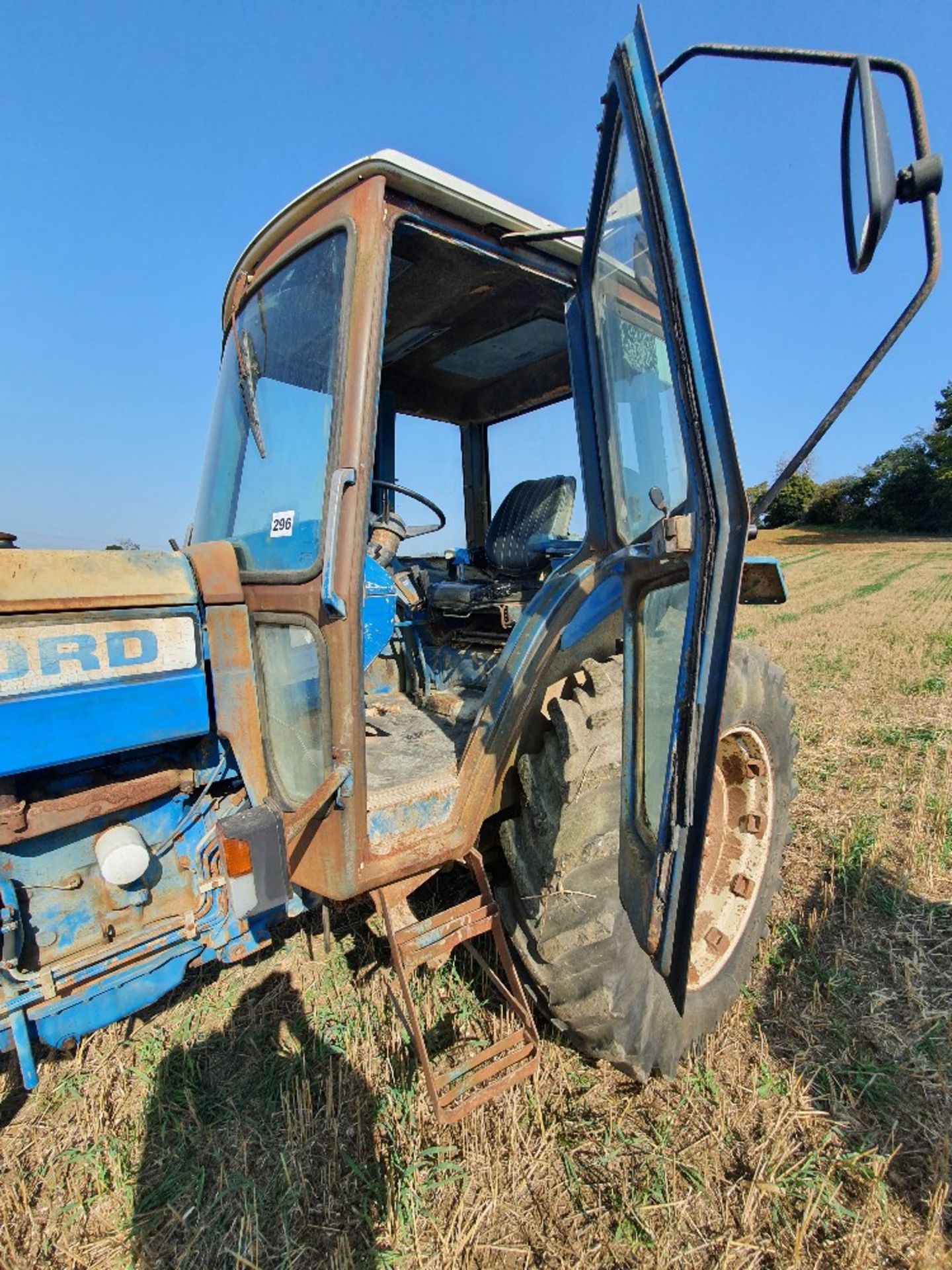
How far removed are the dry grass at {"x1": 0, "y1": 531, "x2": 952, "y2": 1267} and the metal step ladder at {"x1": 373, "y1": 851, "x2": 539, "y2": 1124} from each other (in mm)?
167

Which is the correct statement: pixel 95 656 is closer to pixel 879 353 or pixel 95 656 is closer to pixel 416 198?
pixel 416 198

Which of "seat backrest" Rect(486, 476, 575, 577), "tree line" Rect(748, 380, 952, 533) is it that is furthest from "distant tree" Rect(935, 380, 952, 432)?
"seat backrest" Rect(486, 476, 575, 577)

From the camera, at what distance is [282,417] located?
6.28 ft

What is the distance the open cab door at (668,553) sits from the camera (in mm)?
1205

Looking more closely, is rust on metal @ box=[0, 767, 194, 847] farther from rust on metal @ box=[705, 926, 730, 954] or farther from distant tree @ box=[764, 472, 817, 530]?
distant tree @ box=[764, 472, 817, 530]

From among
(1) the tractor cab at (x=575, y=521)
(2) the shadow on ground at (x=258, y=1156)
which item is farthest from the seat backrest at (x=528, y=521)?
(2) the shadow on ground at (x=258, y=1156)

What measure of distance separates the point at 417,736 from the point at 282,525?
96cm

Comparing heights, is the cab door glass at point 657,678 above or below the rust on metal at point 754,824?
above

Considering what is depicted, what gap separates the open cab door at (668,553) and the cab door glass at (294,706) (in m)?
0.79

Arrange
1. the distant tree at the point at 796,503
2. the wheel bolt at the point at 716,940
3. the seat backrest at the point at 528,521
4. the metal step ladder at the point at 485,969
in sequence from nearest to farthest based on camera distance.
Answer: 1. the metal step ladder at the point at 485,969
2. the wheel bolt at the point at 716,940
3. the seat backrest at the point at 528,521
4. the distant tree at the point at 796,503

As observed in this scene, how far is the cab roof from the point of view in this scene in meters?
1.66

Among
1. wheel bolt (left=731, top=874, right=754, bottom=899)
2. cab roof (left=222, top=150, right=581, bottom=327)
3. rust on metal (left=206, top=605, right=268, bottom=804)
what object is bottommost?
wheel bolt (left=731, top=874, right=754, bottom=899)

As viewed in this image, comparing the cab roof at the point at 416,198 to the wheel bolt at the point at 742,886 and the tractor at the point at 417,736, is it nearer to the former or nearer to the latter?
the tractor at the point at 417,736

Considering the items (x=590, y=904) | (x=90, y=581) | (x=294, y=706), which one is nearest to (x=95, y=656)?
(x=90, y=581)
